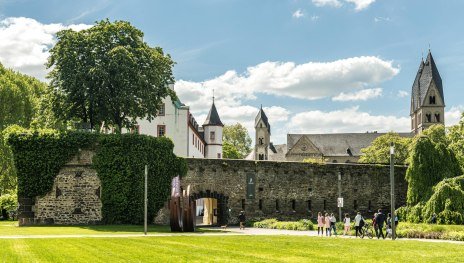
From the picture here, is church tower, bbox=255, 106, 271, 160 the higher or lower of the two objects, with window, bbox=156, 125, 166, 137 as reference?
higher

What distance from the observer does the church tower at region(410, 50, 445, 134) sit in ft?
420

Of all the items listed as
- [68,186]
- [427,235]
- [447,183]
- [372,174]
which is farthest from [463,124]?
[68,186]

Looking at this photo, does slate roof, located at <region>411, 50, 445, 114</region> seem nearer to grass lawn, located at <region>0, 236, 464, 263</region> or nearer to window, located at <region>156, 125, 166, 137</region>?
window, located at <region>156, 125, 166, 137</region>

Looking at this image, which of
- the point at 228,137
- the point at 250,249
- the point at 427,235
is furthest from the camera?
the point at 228,137

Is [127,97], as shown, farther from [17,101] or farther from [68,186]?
[17,101]

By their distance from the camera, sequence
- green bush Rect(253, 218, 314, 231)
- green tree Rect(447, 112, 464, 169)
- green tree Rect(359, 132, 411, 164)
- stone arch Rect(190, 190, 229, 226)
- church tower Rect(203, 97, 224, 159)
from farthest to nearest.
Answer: green tree Rect(359, 132, 411, 164)
church tower Rect(203, 97, 224, 159)
green tree Rect(447, 112, 464, 169)
stone arch Rect(190, 190, 229, 226)
green bush Rect(253, 218, 314, 231)

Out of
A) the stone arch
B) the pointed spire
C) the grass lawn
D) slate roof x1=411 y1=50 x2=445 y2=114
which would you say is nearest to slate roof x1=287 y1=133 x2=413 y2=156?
slate roof x1=411 y1=50 x2=445 y2=114

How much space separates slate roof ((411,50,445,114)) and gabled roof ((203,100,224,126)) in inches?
2325

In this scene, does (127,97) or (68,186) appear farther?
(127,97)

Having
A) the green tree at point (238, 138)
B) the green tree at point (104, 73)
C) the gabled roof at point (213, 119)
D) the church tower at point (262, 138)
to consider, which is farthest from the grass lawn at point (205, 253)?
the church tower at point (262, 138)

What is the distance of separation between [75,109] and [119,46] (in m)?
5.51

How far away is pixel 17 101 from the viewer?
192 ft

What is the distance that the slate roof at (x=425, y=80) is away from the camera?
417ft

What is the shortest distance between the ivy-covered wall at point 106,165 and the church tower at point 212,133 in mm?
47004
